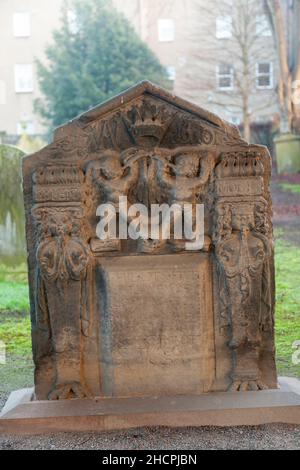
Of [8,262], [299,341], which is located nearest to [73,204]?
[299,341]

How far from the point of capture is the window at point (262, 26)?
15.4 metres

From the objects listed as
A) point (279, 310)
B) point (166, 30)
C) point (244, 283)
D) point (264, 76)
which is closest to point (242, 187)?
point (244, 283)

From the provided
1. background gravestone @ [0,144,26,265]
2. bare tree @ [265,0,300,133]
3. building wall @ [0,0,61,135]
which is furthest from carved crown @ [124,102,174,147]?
building wall @ [0,0,61,135]

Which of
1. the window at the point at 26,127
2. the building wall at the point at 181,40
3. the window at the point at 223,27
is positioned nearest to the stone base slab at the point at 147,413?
the building wall at the point at 181,40

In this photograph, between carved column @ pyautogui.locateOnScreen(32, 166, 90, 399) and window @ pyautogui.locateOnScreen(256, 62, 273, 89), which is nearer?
carved column @ pyautogui.locateOnScreen(32, 166, 90, 399)

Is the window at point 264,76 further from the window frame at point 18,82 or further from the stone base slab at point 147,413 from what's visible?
the stone base slab at point 147,413

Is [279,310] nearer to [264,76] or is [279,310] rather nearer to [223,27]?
[223,27]

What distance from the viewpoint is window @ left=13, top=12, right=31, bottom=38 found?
1909 cm

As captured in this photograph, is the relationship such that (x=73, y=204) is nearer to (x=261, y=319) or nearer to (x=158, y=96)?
(x=158, y=96)

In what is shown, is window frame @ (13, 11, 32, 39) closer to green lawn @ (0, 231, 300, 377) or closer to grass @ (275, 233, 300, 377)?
grass @ (275, 233, 300, 377)

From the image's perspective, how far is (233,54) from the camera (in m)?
16.4

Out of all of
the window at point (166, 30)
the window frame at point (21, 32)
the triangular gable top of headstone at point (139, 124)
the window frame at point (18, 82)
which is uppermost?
the window frame at point (21, 32)

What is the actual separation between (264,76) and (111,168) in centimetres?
1503

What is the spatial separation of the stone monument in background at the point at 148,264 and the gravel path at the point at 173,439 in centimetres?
31
